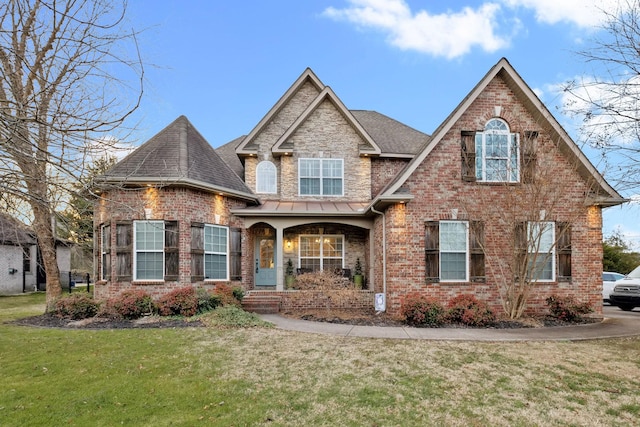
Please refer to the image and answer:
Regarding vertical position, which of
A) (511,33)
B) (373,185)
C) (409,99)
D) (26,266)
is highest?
(409,99)

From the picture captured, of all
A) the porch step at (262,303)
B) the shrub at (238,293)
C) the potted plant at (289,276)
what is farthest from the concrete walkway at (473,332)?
the potted plant at (289,276)

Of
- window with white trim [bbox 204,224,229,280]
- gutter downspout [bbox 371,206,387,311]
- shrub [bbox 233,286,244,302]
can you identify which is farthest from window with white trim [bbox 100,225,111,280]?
gutter downspout [bbox 371,206,387,311]

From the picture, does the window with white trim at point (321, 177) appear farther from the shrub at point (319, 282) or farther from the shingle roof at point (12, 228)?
the shingle roof at point (12, 228)

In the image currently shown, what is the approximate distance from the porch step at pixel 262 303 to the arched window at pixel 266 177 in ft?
14.9

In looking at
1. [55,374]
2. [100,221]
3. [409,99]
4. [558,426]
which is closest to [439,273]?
[558,426]

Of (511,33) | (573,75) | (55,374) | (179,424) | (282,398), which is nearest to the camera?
(179,424)

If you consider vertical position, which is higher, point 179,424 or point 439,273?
point 439,273

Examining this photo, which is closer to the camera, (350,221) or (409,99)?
(350,221)

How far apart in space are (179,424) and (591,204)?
12.4 metres

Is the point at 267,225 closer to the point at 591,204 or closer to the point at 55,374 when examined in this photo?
the point at 55,374

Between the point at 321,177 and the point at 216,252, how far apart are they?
17.0 feet

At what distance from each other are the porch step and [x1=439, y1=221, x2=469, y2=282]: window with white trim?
208 inches

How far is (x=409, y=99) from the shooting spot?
1222 inches

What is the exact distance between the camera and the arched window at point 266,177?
604 inches
